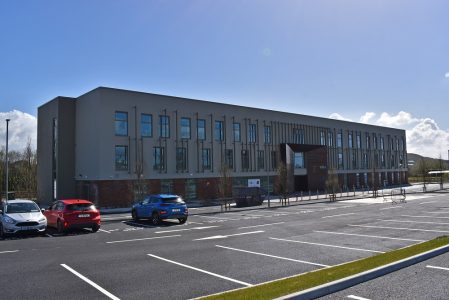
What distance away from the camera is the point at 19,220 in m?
16.3

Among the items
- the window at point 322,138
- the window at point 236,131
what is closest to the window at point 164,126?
the window at point 236,131

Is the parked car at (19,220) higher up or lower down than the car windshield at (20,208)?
lower down

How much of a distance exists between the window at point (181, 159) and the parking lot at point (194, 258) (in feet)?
69.3

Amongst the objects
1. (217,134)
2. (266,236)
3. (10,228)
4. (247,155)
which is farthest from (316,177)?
(10,228)

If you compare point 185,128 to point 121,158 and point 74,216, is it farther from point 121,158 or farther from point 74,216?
point 74,216

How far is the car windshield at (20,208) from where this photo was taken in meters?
17.5

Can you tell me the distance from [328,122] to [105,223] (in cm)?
4494

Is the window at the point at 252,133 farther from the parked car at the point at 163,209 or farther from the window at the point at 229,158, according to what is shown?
the parked car at the point at 163,209

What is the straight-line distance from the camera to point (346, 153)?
208ft

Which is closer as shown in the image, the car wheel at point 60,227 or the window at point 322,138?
the car wheel at point 60,227

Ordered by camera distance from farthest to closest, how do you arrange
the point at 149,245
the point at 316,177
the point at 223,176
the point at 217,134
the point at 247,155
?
the point at 316,177 < the point at 247,155 < the point at 217,134 < the point at 223,176 < the point at 149,245

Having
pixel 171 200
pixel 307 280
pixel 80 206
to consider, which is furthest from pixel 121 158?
pixel 307 280

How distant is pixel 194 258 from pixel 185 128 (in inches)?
1215

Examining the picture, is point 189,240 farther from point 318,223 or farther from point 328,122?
point 328,122
